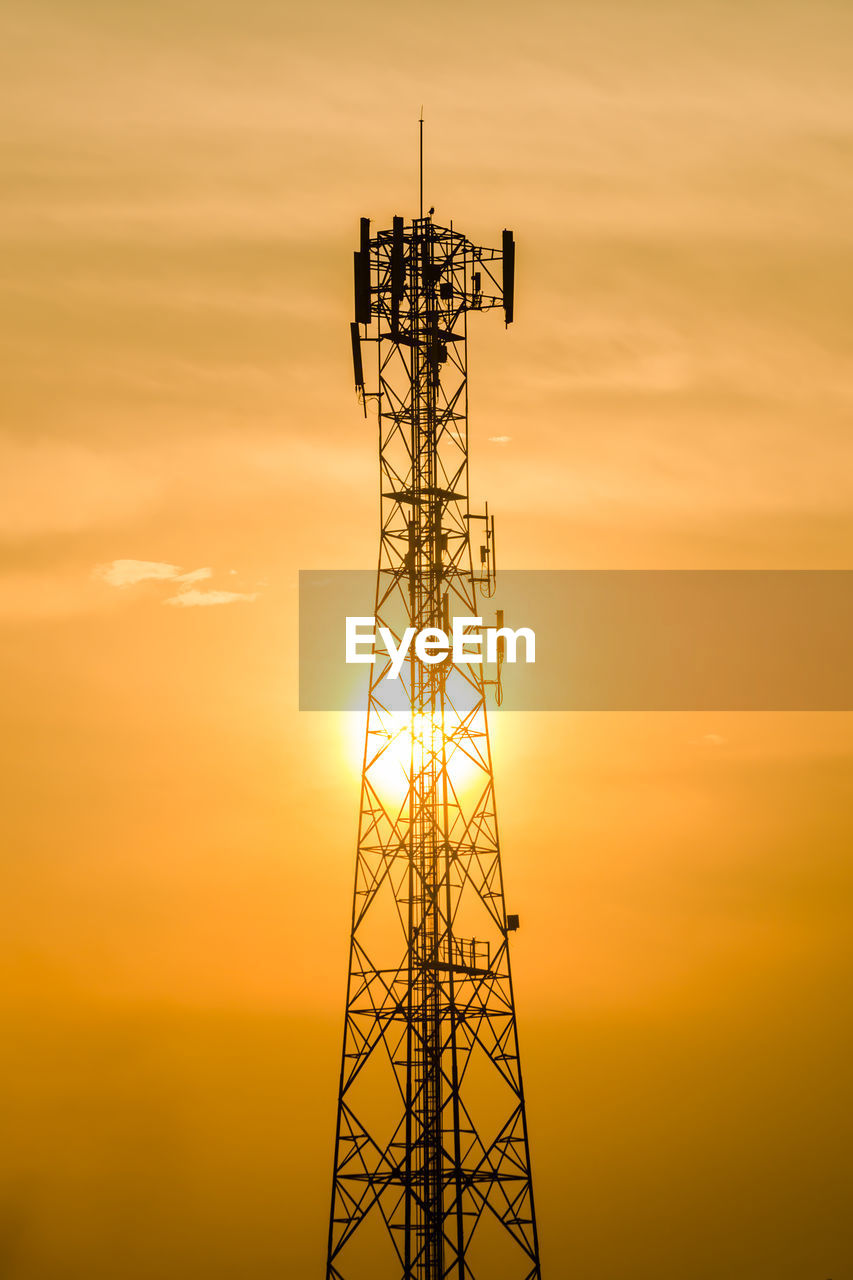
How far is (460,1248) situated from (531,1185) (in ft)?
10.6

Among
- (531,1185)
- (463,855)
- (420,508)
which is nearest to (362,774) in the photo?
(463,855)

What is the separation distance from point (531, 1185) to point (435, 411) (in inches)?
1062

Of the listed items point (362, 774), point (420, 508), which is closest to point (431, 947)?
point (362, 774)

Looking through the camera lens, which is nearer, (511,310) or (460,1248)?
(460,1248)

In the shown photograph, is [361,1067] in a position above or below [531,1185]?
above

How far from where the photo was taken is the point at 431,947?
201ft

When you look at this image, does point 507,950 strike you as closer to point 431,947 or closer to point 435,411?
point 431,947

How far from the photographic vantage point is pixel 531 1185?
198 ft

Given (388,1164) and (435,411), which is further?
(435,411)

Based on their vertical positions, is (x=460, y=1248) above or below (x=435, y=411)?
below

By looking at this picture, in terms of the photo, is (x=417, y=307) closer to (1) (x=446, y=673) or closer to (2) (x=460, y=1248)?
(1) (x=446, y=673)

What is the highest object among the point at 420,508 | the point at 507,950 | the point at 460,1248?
the point at 420,508

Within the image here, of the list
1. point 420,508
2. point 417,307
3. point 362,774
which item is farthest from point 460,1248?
point 417,307

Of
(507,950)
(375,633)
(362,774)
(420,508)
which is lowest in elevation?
(507,950)
